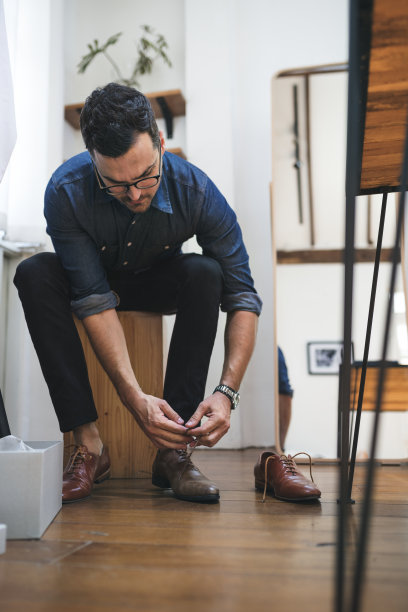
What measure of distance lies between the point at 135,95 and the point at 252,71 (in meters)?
1.47

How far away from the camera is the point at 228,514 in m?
0.98

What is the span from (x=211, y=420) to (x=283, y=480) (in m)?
0.19

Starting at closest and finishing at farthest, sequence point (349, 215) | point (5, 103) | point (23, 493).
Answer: point (349, 215) → point (23, 493) → point (5, 103)

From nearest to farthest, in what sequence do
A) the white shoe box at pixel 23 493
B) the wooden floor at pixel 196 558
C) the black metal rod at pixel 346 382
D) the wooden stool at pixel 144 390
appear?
the black metal rod at pixel 346 382 < the wooden floor at pixel 196 558 < the white shoe box at pixel 23 493 < the wooden stool at pixel 144 390

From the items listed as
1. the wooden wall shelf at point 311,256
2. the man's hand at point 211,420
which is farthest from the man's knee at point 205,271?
the wooden wall shelf at point 311,256

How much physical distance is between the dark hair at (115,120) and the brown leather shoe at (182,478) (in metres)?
0.66

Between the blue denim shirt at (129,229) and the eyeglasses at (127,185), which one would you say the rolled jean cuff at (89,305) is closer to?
the blue denim shirt at (129,229)

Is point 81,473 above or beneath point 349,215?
beneath

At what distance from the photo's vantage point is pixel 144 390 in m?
1.51

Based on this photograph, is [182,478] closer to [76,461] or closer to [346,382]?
[76,461]

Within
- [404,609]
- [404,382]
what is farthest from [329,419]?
[404,609]

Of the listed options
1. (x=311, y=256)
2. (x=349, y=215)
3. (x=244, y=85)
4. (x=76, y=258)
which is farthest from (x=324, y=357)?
(x=349, y=215)

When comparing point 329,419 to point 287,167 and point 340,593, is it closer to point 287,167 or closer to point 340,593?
A: point 287,167

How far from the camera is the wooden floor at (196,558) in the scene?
1.83 feet
